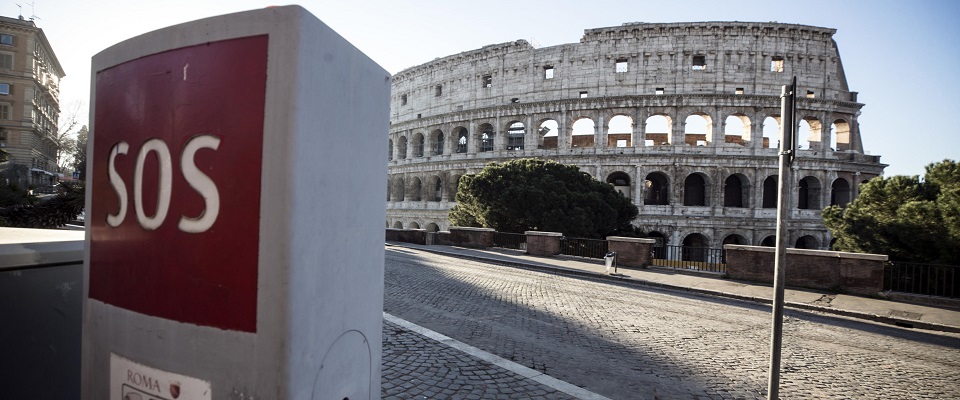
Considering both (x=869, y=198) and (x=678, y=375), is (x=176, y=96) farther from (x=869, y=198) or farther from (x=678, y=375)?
(x=869, y=198)

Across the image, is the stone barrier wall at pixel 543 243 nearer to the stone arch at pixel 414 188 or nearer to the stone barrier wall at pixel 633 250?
the stone barrier wall at pixel 633 250

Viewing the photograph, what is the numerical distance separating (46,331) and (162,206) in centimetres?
169

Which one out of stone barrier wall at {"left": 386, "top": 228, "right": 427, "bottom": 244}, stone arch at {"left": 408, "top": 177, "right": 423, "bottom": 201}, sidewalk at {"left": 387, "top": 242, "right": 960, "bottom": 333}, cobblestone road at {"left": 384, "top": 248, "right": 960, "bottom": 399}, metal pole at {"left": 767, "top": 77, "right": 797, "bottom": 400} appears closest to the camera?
metal pole at {"left": 767, "top": 77, "right": 797, "bottom": 400}

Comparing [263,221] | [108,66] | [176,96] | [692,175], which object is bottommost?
[263,221]

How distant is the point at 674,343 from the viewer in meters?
6.54

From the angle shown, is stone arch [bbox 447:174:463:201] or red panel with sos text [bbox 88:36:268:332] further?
stone arch [bbox 447:174:463:201]

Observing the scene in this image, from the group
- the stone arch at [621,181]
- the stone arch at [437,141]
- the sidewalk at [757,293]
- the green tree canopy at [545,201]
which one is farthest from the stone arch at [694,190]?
the stone arch at [437,141]

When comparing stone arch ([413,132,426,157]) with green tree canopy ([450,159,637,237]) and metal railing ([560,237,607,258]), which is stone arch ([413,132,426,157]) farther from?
metal railing ([560,237,607,258])

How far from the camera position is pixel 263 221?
4.20ft

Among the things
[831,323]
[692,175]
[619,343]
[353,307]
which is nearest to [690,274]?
[831,323]

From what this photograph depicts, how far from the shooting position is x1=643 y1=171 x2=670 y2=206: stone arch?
113 feet

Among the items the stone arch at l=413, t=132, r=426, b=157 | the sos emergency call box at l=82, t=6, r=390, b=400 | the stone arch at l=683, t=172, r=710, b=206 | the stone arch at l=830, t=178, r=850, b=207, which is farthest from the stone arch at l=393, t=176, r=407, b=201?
the sos emergency call box at l=82, t=6, r=390, b=400

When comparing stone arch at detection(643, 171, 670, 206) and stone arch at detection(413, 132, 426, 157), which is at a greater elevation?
stone arch at detection(413, 132, 426, 157)

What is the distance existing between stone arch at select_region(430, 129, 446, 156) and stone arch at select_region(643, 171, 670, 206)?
20110 millimetres
